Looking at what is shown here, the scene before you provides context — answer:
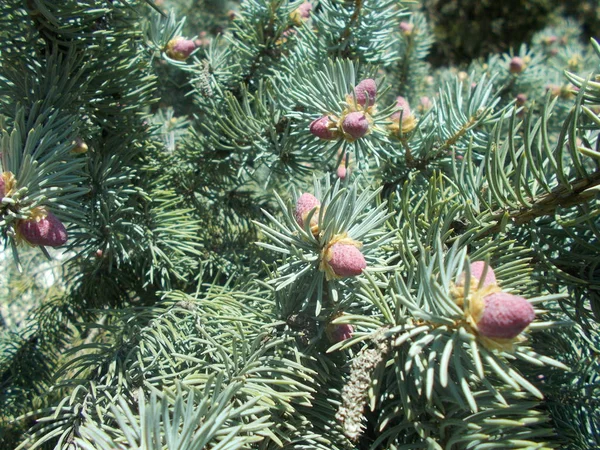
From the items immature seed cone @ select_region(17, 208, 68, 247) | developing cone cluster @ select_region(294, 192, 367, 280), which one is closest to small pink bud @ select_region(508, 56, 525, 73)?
developing cone cluster @ select_region(294, 192, 367, 280)

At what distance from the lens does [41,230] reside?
1.04ft

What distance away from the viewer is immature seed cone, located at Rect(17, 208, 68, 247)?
32cm

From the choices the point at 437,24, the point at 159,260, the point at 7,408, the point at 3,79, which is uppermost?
the point at 437,24

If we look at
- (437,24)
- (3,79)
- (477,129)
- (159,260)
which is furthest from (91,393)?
(437,24)

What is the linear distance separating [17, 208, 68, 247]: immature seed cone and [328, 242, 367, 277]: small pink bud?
7.4 inches

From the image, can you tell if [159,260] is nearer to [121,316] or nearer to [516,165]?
[121,316]

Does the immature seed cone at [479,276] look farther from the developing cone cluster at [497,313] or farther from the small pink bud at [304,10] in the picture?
the small pink bud at [304,10]

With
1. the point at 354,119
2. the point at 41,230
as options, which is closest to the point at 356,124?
the point at 354,119

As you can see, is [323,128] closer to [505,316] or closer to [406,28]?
[505,316]

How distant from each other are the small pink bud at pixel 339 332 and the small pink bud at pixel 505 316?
0.11 metres

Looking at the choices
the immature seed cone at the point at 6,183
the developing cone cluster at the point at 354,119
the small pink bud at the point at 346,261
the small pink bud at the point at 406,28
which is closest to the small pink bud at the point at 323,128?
the developing cone cluster at the point at 354,119

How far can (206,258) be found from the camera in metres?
0.56

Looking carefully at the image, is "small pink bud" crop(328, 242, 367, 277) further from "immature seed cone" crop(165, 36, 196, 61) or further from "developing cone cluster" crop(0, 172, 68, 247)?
"immature seed cone" crop(165, 36, 196, 61)

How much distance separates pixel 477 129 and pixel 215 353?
34 centimetres
